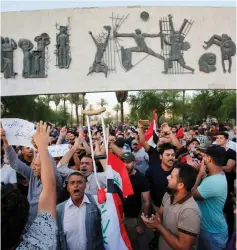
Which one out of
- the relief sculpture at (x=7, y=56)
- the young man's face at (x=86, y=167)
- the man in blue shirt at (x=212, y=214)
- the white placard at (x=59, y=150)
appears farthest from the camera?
the relief sculpture at (x=7, y=56)

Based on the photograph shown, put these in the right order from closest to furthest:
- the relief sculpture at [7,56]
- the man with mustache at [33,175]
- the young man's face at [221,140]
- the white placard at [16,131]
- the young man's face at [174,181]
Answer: the young man's face at [174,181], the man with mustache at [33,175], the white placard at [16,131], the young man's face at [221,140], the relief sculpture at [7,56]

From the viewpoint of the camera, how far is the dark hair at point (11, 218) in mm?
1452

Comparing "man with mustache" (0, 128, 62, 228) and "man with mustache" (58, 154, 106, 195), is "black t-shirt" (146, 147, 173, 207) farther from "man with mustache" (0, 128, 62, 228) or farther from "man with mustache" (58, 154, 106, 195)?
"man with mustache" (0, 128, 62, 228)

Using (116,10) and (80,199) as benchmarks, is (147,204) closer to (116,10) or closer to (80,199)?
(80,199)

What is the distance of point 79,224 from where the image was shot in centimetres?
273

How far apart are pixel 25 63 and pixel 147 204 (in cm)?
1207

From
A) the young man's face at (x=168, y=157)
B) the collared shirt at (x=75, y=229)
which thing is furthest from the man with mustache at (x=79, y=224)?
the young man's face at (x=168, y=157)

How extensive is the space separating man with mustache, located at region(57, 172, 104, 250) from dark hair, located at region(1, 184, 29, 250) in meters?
1.26

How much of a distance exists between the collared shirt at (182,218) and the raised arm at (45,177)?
1.01 m

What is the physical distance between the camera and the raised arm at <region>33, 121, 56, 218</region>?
1.80m

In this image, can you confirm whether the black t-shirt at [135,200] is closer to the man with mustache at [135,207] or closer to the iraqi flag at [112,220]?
the man with mustache at [135,207]

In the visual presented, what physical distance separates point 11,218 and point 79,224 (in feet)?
4.36

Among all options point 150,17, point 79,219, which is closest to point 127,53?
point 150,17

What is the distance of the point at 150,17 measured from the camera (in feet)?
48.2
